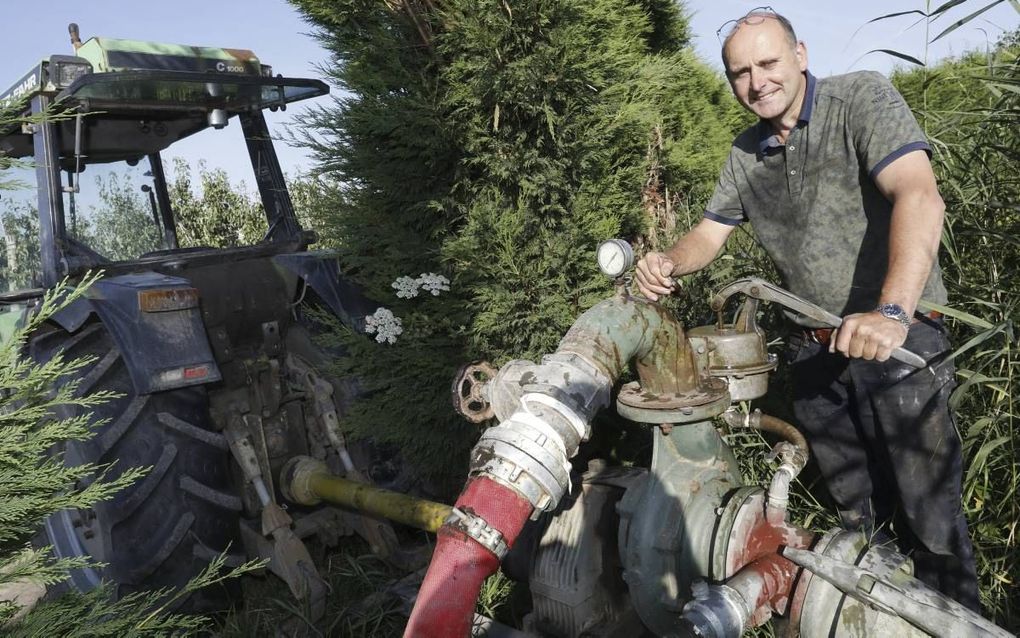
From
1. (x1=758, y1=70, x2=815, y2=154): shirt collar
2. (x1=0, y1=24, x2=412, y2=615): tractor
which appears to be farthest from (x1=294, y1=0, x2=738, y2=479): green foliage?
(x1=758, y1=70, x2=815, y2=154): shirt collar

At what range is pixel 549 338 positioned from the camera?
312 cm

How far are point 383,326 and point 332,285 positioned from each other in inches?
13.6

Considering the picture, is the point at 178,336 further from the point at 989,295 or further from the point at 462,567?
the point at 989,295

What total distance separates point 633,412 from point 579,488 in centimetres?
40

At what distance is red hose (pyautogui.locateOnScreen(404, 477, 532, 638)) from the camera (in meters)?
1.29

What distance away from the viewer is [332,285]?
3285 millimetres

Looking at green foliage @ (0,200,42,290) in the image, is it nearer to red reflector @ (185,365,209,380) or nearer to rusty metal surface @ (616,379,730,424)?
red reflector @ (185,365,209,380)

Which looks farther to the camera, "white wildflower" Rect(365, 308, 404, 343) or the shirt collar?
"white wildflower" Rect(365, 308, 404, 343)

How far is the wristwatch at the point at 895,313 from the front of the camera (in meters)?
1.52

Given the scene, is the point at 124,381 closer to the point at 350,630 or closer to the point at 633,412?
the point at 350,630

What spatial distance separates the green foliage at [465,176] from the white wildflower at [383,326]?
6 centimetres

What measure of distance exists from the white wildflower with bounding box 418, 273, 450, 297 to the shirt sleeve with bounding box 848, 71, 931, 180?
68.1 inches

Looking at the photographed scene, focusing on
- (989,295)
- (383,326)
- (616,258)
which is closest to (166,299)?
(383,326)

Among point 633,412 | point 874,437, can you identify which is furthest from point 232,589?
point 874,437
